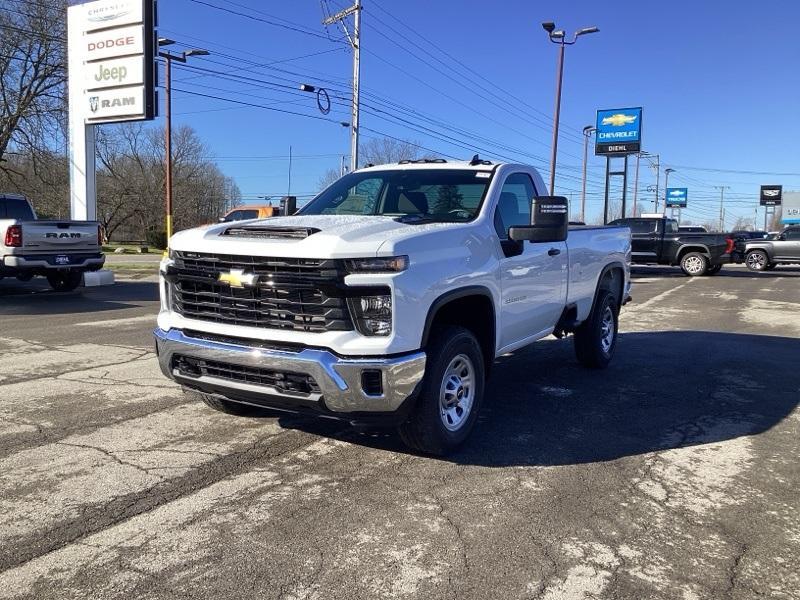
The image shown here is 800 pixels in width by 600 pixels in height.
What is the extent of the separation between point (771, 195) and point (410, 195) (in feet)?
337

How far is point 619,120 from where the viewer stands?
37.8 meters

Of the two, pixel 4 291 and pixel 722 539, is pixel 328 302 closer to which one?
pixel 722 539

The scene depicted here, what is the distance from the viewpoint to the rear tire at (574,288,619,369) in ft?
23.3

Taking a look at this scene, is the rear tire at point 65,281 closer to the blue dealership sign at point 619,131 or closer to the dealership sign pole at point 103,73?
the dealership sign pole at point 103,73

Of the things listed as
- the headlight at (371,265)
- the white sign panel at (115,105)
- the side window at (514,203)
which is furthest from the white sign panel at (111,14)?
the headlight at (371,265)

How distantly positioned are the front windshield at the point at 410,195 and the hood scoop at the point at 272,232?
1.09m

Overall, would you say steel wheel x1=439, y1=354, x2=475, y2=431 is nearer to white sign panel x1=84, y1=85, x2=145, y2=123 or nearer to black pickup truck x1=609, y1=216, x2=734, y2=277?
white sign panel x1=84, y1=85, x2=145, y2=123

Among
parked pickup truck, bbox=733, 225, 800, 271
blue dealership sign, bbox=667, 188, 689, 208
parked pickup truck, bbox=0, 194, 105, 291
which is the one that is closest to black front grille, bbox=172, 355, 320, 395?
parked pickup truck, bbox=0, 194, 105, 291

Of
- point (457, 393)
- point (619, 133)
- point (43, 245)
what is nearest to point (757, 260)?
point (619, 133)

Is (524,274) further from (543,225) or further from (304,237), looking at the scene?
(304,237)

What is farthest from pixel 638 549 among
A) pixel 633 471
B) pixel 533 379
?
pixel 533 379

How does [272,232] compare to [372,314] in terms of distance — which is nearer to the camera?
[372,314]

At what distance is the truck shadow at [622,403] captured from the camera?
15.3 ft

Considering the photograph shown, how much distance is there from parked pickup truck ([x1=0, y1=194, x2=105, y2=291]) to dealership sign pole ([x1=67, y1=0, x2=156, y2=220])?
106 inches
